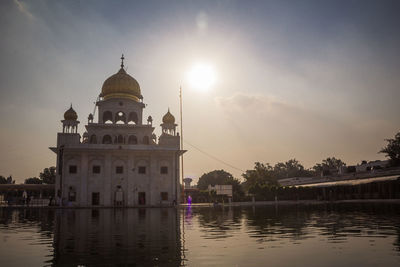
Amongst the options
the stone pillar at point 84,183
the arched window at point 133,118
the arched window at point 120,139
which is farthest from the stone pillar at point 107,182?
the arched window at point 133,118

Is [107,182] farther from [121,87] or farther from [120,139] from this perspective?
[121,87]

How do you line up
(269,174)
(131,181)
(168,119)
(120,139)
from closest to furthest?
(131,181)
(120,139)
(168,119)
(269,174)

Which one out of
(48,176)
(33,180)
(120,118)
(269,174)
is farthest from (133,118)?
(33,180)

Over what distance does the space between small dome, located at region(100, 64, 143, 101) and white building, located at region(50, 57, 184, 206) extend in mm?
271

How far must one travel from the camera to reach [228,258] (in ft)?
25.0

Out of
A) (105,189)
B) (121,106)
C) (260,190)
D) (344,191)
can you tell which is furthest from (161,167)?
(344,191)

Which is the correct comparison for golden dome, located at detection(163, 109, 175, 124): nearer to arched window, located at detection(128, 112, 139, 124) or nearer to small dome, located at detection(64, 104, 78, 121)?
arched window, located at detection(128, 112, 139, 124)

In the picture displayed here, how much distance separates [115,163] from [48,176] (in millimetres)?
49477

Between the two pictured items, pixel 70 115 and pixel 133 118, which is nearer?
pixel 70 115

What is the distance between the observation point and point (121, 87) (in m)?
49.0

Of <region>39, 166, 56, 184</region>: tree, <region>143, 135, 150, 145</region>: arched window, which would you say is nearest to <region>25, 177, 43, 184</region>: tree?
<region>39, 166, 56, 184</region>: tree

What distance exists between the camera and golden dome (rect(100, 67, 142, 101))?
4894 centimetres

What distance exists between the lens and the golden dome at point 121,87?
161 feet

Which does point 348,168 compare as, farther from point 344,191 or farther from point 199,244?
point 199,244
